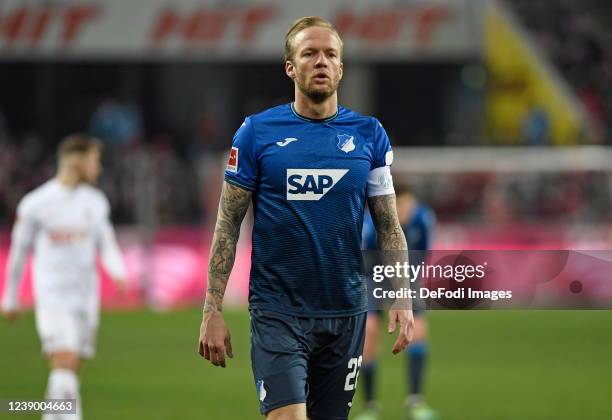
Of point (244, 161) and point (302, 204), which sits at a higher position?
point (244, 161)

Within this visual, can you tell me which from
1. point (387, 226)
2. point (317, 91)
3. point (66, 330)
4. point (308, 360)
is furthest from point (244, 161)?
point (66, 330)

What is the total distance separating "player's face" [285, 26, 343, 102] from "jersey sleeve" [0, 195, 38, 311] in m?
4.62

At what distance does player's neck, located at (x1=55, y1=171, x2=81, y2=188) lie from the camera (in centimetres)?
1005

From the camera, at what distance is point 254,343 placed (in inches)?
227

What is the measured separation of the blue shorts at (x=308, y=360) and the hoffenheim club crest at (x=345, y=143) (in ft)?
2.37

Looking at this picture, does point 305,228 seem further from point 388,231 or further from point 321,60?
point 321,60

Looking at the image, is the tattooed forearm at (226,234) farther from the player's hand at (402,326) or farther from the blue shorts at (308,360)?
the player's hand at (402,326)

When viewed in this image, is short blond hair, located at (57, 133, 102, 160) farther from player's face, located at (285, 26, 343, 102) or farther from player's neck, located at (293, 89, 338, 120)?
player's face, located at (285, 26, 343, 102)

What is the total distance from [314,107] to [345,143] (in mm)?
204

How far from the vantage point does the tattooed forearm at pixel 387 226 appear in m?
5.88

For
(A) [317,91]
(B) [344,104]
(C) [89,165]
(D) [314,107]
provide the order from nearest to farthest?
1. (A) [317,91]
2. (D) [314,107]
3. (C) [89,165]
4. (B) [344,104]

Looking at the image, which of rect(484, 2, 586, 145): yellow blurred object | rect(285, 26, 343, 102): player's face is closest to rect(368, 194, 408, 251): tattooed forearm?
rect(285, 26, 343, 102): player's face

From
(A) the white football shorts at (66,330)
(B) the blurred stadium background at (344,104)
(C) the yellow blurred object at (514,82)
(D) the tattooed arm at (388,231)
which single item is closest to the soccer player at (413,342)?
(A) the white football shorts at (66,330)

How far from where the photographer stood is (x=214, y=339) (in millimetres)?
5523
